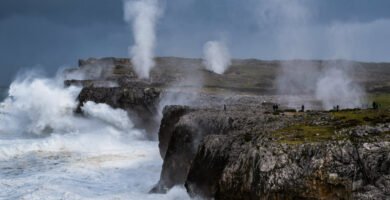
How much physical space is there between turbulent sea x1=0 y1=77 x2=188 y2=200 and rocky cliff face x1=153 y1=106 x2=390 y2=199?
14.8 ft

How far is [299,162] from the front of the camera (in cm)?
2166

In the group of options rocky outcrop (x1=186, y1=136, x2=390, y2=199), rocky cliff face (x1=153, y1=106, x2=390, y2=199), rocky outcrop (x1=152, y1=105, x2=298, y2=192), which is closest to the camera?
rocky outcrop (x1=186, y1=136, x2=390, y2=199)

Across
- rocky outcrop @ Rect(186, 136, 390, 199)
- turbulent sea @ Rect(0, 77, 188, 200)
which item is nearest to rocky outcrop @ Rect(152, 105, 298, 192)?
turbulent sea @ Rect(0, 77, 188, 200)

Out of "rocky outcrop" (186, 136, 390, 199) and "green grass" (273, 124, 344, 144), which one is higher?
"green grass" (273, 124, 344, 144)

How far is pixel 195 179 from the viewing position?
27.0 metres

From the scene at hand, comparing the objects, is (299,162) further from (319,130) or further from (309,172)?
(319,130)

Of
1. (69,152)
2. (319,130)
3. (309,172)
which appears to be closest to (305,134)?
(319,130)

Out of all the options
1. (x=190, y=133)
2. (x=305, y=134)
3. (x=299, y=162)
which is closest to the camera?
(x=299, y=162)

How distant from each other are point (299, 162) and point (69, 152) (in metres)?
36.7

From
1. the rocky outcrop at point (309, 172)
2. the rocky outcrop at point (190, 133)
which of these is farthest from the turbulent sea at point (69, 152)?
the rocky outcrop at point (309, 172)

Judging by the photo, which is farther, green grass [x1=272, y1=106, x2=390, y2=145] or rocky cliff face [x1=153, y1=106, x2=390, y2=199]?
green grass [x1=272, y1=106, x2=390, y2=145]

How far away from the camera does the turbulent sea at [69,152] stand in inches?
1366

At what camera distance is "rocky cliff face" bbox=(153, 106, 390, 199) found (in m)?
20.8

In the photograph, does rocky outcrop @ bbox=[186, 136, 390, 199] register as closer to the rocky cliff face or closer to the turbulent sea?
the rocky cliff face
